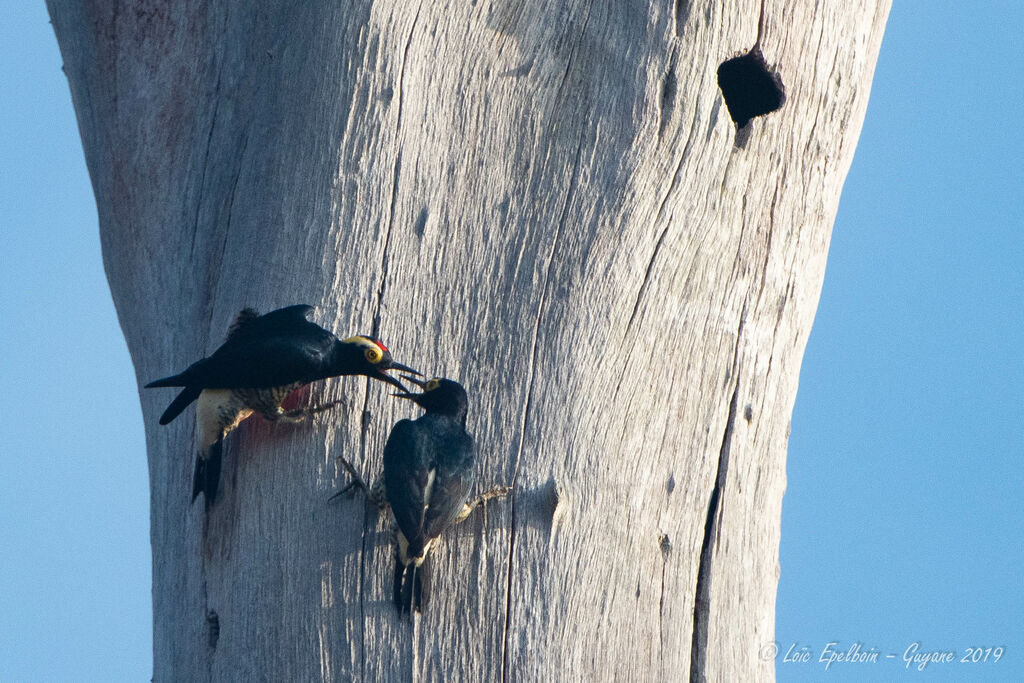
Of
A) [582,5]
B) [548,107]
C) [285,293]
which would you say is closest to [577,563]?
[285,293]

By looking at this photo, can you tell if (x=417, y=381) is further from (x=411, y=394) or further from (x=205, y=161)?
(x=205, y=161)

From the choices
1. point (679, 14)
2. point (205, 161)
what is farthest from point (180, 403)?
point (679, 14)

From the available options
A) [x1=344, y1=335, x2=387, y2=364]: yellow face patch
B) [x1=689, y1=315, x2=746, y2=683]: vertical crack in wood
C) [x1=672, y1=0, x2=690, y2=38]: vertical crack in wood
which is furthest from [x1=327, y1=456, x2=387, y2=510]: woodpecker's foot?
[x1=672, y1=0, x2=690, y2=38]: vertical crack in wood

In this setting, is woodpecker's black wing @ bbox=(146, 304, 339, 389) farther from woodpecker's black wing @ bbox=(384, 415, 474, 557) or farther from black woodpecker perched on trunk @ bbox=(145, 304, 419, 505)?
woodpecker's black wing @ bbox=(384, 415, 474, 557)

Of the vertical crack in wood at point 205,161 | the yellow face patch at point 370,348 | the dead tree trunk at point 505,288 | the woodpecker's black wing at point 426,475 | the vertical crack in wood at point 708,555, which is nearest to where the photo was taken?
the woodpecker's black wing at point 426,475

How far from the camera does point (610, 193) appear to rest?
3.43 m

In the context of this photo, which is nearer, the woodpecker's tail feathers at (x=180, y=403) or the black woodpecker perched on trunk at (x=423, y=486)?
the black woodpecker perched on trunk at (x=423, y=486)

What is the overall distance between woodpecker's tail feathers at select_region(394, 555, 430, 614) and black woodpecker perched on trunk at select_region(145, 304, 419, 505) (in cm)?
52

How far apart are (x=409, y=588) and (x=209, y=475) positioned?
0.71 metres

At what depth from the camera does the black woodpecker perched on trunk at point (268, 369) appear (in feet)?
10.2

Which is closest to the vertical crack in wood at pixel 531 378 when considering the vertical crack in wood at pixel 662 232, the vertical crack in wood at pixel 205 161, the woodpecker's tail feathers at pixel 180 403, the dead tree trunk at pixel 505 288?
the dead tree trunk at pixel 505 288

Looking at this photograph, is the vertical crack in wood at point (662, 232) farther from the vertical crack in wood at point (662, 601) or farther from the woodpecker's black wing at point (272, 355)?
the woodpecker's black wing at point (272, 355)

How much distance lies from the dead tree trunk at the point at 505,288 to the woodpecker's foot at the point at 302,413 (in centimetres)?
4

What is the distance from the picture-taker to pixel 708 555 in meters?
3.31
